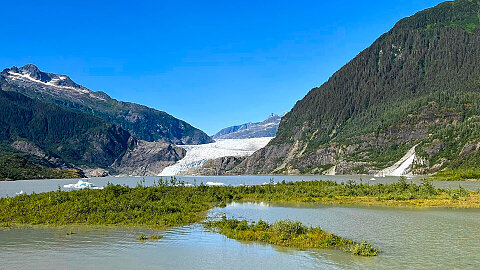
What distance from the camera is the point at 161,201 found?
64125mm

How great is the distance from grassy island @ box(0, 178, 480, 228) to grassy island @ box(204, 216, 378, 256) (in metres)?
9.36

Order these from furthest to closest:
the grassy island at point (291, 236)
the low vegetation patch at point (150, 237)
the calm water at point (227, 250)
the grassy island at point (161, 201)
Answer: the grassy island at point (161, 201), the low vegetation patch at point (150, 237), the grassy island at point (291, 236), the calm water at point (227, 250)

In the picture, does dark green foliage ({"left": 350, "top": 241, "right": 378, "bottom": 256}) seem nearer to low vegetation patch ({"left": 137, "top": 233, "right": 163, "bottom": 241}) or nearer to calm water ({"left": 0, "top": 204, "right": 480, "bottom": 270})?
calm water ({"left": 0, "top": 204, "right": 480, "bottom": 270})

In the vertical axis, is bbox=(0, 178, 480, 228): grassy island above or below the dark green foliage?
above

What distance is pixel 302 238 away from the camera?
36781 millimetres

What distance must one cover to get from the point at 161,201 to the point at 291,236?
31.1m

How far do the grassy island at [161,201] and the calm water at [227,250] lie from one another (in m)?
5.10

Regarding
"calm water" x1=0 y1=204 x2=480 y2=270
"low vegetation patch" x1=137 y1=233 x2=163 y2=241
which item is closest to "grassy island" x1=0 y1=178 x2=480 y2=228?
"calm water" x1=0 y1=204 x2=480 y2=270

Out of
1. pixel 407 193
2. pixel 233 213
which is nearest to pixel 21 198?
pixel 233 213

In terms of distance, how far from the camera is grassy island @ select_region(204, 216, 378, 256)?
34031mm

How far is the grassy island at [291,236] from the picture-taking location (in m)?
34.0

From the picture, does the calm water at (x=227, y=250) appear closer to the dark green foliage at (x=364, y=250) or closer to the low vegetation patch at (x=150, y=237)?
the dark green foliage at (x=364, y=250)

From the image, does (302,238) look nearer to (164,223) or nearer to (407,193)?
(164,223)

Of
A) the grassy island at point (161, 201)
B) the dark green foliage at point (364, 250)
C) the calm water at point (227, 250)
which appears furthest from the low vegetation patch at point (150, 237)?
the dark green foliage at point (364, 250)
